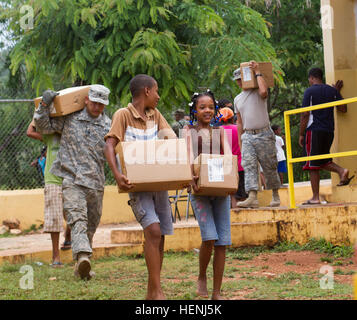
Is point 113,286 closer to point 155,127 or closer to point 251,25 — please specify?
point 155,127

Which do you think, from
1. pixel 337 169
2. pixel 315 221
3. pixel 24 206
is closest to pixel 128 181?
pixel 315 221

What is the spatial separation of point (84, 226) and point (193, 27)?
568 centimetres

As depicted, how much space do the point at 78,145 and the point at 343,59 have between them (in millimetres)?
4372

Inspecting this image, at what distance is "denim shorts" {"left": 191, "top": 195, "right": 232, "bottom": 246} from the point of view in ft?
17.9

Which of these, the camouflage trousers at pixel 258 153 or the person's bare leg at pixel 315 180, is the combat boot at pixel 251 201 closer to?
the camouflage trousers at pixel 258 153

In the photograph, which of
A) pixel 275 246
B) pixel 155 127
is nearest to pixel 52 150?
pixel 155 127

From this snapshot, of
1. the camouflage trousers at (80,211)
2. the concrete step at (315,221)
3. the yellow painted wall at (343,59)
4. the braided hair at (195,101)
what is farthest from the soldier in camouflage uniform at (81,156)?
the yellow painted wall at (343,59)

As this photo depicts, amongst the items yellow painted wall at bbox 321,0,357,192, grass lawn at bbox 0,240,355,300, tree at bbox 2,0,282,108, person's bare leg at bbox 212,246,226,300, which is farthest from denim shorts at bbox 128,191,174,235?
tree at bbox 2,0,282,108

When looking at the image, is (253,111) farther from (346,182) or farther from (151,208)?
(151,208)

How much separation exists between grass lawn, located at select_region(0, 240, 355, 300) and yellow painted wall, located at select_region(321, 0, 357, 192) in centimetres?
197

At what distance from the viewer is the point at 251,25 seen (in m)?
12.3

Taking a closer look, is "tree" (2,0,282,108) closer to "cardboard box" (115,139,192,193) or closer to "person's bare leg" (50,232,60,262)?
"person's bare leg" (50,232,60,262)
